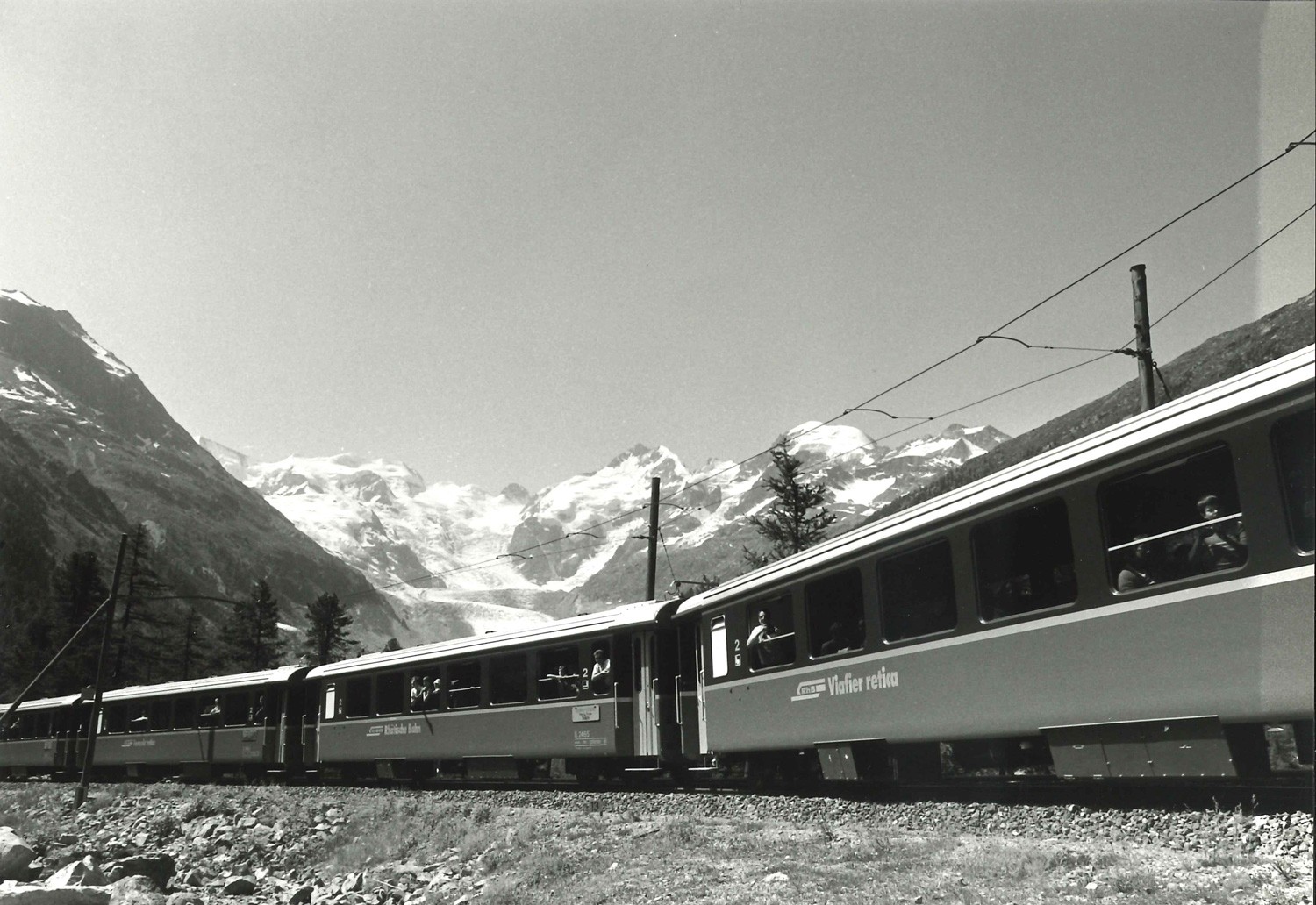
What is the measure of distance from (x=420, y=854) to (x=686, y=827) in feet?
15.5

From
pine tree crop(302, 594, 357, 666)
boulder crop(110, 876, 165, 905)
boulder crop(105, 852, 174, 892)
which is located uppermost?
pine tree crop(302, 594, 357, 666)

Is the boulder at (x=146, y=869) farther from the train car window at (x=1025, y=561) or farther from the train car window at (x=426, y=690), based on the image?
the train car window at (x=1025, y=561)

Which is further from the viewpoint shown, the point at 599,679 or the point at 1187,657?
the point at 599,679

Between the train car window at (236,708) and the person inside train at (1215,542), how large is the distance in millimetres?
29037

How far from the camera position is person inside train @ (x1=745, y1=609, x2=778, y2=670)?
15.1 meters

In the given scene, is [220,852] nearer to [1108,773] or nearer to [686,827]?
[686,827]

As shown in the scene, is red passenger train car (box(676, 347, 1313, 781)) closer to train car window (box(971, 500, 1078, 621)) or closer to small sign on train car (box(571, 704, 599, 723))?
train car window (box(971, 500, 1078, 621))

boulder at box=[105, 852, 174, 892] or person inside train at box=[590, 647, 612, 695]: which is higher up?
person inside train at box=[590, 647, 612, 695]

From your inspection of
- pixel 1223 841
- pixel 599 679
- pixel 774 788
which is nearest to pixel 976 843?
pixel 1223 841

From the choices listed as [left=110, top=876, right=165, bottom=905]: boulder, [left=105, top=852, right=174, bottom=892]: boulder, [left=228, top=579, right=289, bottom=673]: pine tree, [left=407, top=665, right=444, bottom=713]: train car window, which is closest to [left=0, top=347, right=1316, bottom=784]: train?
[left=407, top=665, right=444, bottom=713]: train car window

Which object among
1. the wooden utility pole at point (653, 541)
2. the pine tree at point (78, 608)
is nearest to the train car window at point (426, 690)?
the wooden utility pole at point (653, 541)

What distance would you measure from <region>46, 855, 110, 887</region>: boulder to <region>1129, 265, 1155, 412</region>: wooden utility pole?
17.3 meters

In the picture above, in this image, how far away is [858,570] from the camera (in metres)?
13.2

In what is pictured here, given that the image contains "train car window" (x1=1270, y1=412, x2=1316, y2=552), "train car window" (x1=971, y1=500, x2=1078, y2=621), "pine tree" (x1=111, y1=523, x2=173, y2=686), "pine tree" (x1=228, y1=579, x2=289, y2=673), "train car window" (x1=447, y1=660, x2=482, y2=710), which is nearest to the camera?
"train car window" (x1=1270, y1=412, x2=1316, y2=552)
